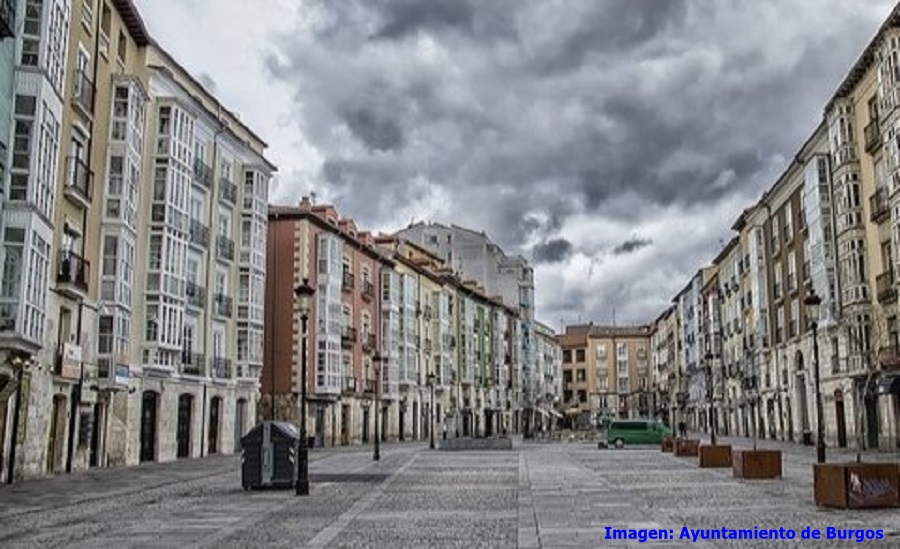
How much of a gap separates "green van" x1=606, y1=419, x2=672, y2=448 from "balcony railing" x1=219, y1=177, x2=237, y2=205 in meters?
25.5

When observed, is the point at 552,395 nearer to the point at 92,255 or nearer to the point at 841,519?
the point at 92,255

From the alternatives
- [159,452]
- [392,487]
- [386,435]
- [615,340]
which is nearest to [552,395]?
[615,340]

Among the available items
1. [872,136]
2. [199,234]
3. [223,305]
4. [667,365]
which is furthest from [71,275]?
[667,365]

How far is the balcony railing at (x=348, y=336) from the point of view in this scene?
190ft

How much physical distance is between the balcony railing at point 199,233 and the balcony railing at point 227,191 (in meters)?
2.57

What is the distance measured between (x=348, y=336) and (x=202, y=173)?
1965 cm

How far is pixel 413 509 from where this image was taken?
17906 millimetres

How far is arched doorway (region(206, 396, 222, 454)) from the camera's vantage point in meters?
42.9

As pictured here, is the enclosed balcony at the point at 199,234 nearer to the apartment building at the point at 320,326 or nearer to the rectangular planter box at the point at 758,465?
the apartment building at the point at 320,326

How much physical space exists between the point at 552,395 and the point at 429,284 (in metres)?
58.0

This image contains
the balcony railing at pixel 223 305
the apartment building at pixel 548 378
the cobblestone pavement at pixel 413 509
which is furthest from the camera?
the apartment building at pixel 548 378

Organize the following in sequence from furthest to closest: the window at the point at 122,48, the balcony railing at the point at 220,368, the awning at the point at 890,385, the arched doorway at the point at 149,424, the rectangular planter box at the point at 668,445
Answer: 1. the rectangular planter box at the point at 668,445
2. the balcony railing at the point at 220,368
3. the arched doorway at the point at 149,424
4. the awning at the point at 890,385
5. the window at the point at 122,48

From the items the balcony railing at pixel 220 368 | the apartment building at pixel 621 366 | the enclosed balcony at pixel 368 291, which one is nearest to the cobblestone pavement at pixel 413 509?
the balcony railing at pixel 220 368

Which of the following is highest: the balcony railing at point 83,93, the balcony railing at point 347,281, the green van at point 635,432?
the balcony railing at point 83,93
